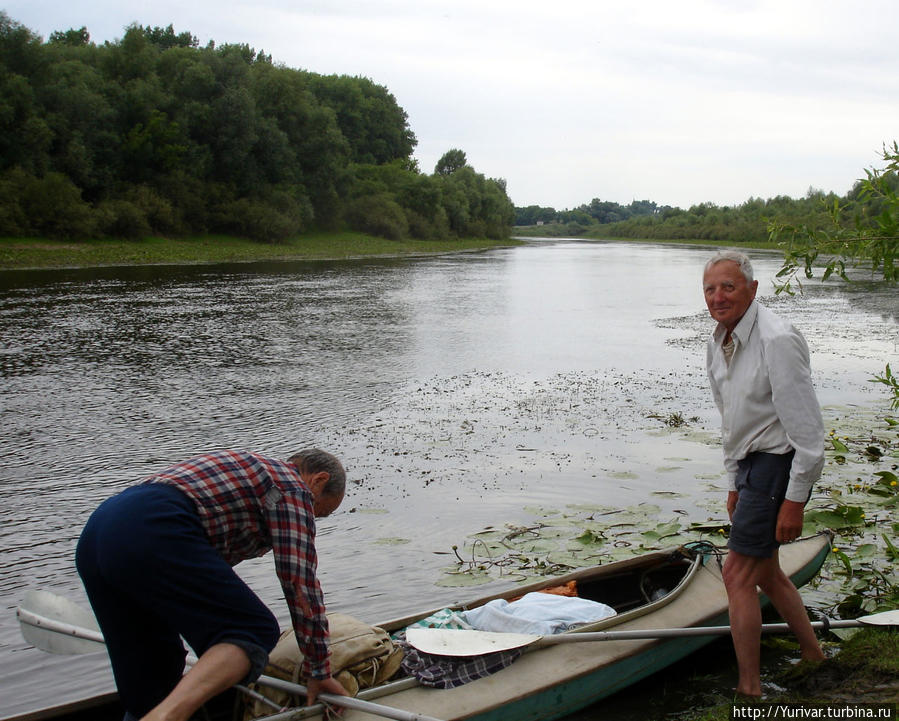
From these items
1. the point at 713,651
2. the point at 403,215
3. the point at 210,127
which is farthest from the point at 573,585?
the point at 403,215

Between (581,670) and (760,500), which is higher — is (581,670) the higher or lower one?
the lower one

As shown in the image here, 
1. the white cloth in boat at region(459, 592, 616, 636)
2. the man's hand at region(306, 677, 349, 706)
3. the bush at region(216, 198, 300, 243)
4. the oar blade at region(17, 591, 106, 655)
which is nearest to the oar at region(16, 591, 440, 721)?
the oar blade at region(17, 591, 106, 655)

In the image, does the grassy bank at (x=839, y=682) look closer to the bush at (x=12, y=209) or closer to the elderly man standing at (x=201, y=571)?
the elderly man standing at (x=201, y=571)

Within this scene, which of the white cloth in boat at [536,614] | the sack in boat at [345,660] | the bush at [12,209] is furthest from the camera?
the bush at [12,209]

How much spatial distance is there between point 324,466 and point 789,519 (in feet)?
7.41

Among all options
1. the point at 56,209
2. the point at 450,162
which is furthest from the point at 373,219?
the point at 450,162

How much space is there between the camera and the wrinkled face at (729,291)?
4152mm

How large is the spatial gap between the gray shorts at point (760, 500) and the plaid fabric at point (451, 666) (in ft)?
4.48

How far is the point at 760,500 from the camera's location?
4.12 m

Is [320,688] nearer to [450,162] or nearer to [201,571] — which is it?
[201,571]

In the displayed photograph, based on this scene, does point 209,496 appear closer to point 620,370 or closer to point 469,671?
point 469,671

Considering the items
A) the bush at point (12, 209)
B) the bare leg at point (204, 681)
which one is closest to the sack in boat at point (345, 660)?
the bare leg at point (204, 681)

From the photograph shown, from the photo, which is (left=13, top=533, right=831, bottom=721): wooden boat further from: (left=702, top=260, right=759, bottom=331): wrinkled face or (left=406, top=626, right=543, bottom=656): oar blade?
(left=702, top=260, right=759, bottom=331): wrinkled face

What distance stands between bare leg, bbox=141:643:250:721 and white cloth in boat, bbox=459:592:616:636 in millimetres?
1656
